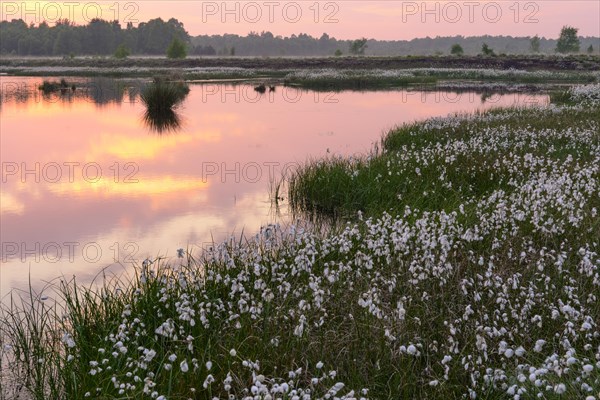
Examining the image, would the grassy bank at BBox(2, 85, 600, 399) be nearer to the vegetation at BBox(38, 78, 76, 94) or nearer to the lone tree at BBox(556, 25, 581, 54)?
the vegetation at BBox(38, 78, 76, 94)

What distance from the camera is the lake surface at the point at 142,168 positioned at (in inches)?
496

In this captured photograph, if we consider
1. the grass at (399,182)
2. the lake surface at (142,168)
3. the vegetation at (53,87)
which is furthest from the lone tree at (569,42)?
the grass at (399,182)

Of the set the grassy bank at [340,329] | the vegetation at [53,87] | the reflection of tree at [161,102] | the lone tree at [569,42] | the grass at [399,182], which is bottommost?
the grassy bank at [340,329]

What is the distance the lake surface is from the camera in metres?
12.6

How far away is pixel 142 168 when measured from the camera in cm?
2167

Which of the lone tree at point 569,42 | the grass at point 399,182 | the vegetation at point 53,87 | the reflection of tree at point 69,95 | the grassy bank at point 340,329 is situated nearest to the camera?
the grassy bank at point 340,329

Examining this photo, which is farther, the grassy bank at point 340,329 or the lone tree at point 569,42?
the lone tree at point 569,42

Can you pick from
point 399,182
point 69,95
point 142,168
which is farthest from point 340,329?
point 69,95

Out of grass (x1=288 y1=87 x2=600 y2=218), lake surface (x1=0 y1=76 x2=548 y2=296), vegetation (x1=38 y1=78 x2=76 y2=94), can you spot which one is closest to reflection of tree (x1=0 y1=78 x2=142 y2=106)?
vegetation (x1=38 y1=78 x2=76 y2=94)

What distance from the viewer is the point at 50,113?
36.9 metres

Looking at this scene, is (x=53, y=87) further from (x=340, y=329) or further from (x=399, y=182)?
(x=340, y=329)

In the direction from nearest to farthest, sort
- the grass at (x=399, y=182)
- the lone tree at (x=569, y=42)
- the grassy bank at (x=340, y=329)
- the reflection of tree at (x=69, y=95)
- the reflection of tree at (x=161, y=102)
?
the grassy bank at (x=340, y=329) < the grass at (x=399, y=182) < the reflection of tree at (x=161, y=102) < the reflection of tree at (x=69, y=95) < the lone tree at (x=569, y=42)

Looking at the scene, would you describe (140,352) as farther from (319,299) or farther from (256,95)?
(256,95)

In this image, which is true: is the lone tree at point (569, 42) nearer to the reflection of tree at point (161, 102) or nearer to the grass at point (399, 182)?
the reflection of tree at point (161, 102)
